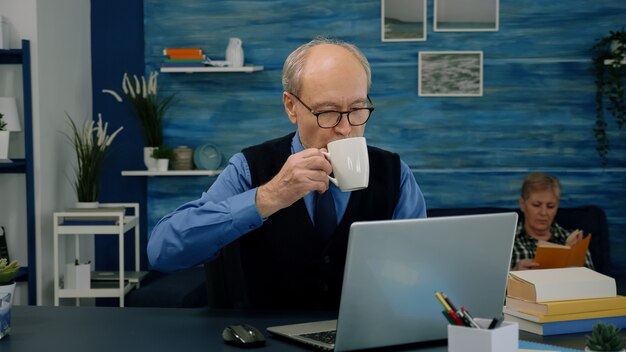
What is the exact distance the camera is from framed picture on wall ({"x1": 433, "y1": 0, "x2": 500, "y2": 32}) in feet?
15.5

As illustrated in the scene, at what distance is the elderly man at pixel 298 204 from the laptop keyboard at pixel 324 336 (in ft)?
1.02

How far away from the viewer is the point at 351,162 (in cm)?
173

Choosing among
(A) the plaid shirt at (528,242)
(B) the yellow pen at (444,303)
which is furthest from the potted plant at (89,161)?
(B) the yellow pen at (444,303)

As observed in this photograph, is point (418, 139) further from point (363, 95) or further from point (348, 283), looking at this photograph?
point (348, 283)

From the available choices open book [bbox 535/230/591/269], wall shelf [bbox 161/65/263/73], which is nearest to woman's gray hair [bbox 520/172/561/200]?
open book [bbox 535/230/591/269]

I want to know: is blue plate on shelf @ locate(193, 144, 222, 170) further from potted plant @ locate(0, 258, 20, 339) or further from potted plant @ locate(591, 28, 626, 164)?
potted plant @ locate(0, 258, 20, 339)

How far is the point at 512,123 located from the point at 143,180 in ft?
7.05

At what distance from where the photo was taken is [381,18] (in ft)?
15.6

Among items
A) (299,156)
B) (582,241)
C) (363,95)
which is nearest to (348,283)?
(299,156)

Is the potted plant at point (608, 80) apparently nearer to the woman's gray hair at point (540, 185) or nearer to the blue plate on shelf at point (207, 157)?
the woman's gray hair at point (540, 185)

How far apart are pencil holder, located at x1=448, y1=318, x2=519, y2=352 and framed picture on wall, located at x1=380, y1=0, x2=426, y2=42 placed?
3.52 meters

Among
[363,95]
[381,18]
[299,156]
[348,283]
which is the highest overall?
[381,18]

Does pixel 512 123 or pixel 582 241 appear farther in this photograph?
pixel 512 123

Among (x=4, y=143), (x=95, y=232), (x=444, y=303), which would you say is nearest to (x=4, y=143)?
(x=4, y=143)
